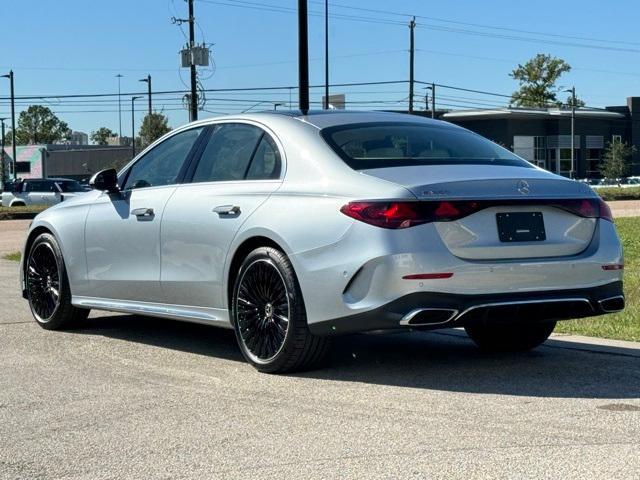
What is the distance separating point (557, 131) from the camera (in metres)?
81.6

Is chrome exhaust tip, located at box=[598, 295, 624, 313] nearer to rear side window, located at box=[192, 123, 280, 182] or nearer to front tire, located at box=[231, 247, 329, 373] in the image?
front tire, located at box=[231, 247, 329, 373]

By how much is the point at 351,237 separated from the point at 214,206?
1304mm

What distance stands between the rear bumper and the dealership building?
232 ft

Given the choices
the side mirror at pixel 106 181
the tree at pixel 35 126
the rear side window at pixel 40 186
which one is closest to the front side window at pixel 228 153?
the side mirror at pixel 106 181

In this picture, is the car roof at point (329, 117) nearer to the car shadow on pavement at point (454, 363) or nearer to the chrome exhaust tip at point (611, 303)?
the car shadow on pavement at point (454, 363)

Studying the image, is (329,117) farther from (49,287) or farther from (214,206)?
(49,287)

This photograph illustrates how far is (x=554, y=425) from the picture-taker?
4.75 meters

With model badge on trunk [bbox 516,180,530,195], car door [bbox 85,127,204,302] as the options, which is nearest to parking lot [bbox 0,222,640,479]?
car door [bbox 85,127,204,302]

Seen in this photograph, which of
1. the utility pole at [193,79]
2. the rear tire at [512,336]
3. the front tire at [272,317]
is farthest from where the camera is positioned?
the utility pole at [193,79]

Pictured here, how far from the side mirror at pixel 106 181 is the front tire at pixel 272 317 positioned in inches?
68.7

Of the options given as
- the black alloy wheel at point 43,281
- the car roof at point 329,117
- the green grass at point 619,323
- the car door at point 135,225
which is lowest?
the green grass at point 619,323

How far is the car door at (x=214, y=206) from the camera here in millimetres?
6301

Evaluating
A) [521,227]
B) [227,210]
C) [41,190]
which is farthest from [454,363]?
[41,190]

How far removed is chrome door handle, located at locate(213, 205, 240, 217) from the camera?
6270 mm
